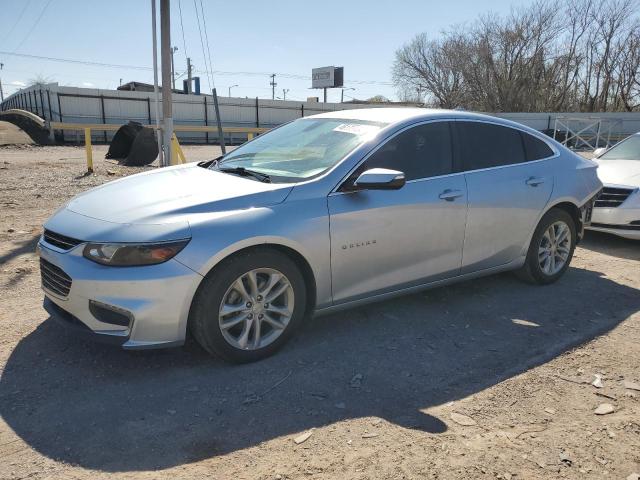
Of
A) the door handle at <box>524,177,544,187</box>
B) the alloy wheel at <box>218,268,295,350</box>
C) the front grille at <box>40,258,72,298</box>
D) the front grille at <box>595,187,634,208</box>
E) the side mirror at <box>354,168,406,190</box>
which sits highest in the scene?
the side mirror at <box>354,168,406,190</box>

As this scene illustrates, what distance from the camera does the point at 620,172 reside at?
720cm

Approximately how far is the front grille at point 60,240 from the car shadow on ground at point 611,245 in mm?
6175

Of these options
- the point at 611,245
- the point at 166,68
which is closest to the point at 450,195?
the point at 611,245

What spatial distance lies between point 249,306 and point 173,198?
0.86 m

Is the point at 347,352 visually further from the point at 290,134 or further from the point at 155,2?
the point at 155,2

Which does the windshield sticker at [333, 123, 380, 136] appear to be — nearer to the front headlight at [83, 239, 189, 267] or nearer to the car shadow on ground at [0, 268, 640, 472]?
the car shadow on ground at [0, 268, 640, 472]

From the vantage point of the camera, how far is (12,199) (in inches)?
340

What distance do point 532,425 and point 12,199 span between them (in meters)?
8.68

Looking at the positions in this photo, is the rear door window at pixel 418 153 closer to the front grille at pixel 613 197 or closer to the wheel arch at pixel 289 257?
the wheel arch at pixel 289 257

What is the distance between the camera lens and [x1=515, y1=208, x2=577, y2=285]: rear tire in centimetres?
499

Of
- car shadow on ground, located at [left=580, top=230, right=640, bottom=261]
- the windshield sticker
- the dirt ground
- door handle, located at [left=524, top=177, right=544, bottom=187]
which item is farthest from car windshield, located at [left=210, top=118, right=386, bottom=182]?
car shadow on ground, located at [left=580, top=230, right=640, bottom=261]

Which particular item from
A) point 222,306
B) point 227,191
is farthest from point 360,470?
point 227,191

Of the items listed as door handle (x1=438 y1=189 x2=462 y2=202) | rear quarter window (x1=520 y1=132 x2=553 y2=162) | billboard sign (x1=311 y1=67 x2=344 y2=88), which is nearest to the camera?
door handle (x1=438 y1=189 x2=462 y2=202)

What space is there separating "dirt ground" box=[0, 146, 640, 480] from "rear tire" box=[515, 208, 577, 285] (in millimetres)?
547
